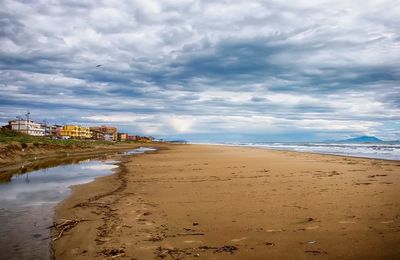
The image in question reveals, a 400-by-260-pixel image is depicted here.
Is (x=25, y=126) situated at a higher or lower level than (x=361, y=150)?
higher

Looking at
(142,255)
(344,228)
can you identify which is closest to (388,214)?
(344,228)

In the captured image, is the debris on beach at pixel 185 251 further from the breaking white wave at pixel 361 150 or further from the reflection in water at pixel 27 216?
the breaking white wave at pixel 361 150

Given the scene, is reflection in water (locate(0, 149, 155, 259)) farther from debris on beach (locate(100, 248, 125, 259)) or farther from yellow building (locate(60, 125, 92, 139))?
yellow building (locate(60, 125, 92, 139))

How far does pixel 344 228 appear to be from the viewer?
6.25m

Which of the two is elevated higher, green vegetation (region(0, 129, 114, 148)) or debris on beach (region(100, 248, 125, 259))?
green vegetation (region(0, 129, 114, 148))

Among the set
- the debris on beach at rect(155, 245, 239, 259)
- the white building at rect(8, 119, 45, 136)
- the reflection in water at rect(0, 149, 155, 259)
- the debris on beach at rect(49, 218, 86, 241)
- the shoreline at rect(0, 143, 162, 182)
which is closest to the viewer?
the debris on beach at rect(155, 245, 239, 259)

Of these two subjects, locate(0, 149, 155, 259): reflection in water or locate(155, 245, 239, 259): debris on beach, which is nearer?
locate(155, 245, 239, 259): debris on beach

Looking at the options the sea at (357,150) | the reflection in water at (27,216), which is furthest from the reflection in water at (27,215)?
the sea at (357,150)

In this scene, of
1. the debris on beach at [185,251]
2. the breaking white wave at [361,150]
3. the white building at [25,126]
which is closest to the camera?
the debris on beach at [185,251]

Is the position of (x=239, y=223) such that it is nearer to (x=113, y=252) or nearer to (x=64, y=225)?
(x=113, y=252)

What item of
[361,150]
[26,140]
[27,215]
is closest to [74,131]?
[26,140]

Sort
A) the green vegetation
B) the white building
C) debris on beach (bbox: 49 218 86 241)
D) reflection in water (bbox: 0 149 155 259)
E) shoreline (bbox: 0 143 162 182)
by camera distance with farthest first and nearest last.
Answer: the white building, the green vegetation, shoreline (bbox: 0 143 162 182), debris on beach (bbox: 49 218 86 241), reflection in water (bbox: 0 149 155 259)

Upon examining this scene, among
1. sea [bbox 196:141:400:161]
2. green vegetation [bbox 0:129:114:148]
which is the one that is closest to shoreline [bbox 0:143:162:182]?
green vegetation [bbox 0:129:114:148]

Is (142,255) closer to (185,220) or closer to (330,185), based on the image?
(185,220)
